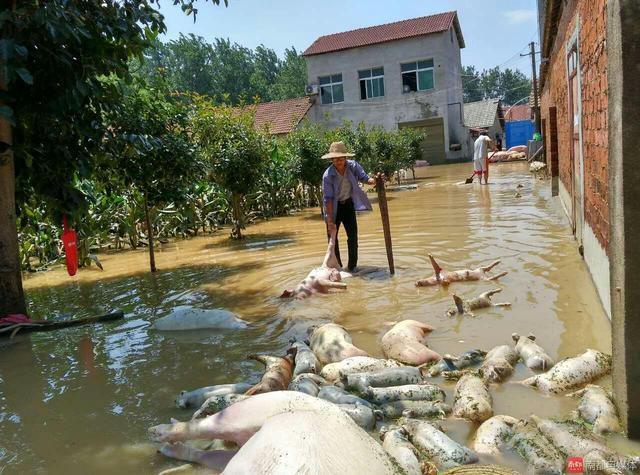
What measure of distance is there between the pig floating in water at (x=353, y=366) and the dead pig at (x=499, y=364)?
0.68 meters

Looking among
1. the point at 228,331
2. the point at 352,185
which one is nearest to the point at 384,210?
the point at 352,185

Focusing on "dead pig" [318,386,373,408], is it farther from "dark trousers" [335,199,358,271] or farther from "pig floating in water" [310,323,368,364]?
"dark trousers" [335,199,358,271]

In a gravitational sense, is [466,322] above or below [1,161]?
below

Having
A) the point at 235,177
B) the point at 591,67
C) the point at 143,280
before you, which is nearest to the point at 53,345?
the point at 143,280

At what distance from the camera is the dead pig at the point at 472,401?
11.8 feet

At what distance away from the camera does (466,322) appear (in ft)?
18.6

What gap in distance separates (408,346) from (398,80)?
3190 cm

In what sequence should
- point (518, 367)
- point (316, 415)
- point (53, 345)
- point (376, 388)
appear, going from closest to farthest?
point (316, 415)
point (376, 388)
point (518, 367)
point (53, 345)

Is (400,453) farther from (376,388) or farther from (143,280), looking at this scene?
(143,280)

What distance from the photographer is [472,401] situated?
3.66 m

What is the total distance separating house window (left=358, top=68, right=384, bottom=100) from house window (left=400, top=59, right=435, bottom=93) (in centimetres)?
137

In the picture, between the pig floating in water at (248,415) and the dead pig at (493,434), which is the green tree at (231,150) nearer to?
the pig floating in water at (248,415)

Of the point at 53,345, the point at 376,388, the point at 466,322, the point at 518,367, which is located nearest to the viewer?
the point at 376,388

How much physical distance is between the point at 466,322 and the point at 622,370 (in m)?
2.51
